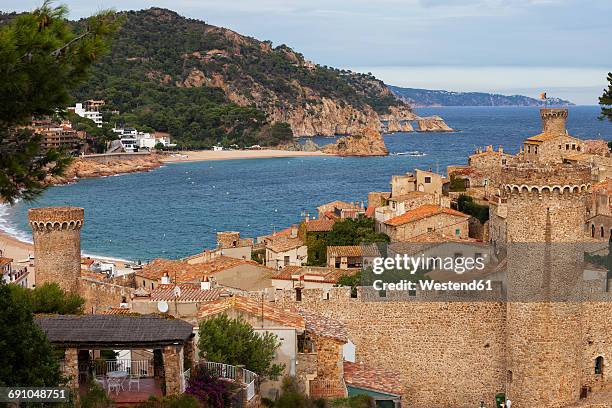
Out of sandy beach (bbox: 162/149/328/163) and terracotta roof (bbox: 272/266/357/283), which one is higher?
terracotta roof (bbox: 272/266/357/283)

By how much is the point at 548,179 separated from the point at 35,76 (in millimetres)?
10389

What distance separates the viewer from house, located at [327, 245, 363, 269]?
92.2 feet

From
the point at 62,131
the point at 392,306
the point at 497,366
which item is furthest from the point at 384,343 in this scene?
the point at 62,131

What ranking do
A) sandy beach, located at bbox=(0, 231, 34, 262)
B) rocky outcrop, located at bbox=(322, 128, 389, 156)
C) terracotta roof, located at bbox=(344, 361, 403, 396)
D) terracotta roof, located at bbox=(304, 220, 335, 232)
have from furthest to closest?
rocky outcrop, located at bbox=(322, 128, 389, 156), sandy beach, located at bbox=(0, 231, 34, 262), terracotta roof, located at bbox=(304, 220, 335, 232), terracotta roof, located at bbox=(344, 361, 403, 396)

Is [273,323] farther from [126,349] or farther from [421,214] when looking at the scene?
[421,214]

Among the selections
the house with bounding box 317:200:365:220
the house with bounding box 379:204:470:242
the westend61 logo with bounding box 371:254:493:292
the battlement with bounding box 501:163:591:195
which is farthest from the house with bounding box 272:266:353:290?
the house with bounding box 317:200:365:220

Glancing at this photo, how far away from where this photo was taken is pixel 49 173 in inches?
389

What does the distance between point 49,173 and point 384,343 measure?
10.1 meters

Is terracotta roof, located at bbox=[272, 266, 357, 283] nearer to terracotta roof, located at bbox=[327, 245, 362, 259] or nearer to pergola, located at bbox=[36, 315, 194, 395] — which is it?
terracotta roof, located at bbox=[327, 245, 362, 259]

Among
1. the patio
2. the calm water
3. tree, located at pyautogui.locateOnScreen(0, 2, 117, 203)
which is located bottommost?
the calm water

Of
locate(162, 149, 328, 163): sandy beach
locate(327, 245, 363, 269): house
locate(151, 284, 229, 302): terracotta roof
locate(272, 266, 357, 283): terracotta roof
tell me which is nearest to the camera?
locate(151, 284, 229, 302): terracotta roof

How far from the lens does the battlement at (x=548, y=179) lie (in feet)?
56.1

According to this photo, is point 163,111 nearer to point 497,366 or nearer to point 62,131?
point 62,131

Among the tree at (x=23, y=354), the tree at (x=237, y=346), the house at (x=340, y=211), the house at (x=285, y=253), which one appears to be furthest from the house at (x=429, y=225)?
the tree at (x=23, y=354)
